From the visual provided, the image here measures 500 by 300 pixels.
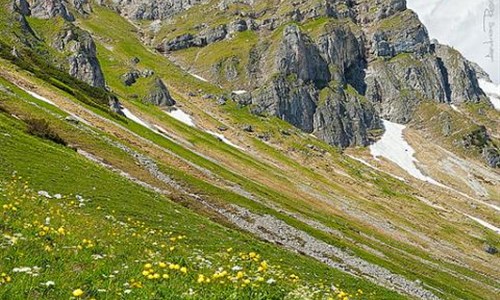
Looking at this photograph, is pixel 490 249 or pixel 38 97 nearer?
pixel 38 97

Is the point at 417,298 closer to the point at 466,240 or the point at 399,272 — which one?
the point at 399,272

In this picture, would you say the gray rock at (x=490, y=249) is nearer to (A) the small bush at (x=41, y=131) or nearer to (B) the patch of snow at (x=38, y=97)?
(B) the patch of snow at (x=38, y=97)

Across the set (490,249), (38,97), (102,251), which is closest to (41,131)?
(38,97)

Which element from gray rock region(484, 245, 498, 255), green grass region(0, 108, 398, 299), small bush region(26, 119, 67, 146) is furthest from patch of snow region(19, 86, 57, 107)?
gray rock region(484, 245, 498, 255)

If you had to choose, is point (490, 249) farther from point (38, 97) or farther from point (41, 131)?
point (41, 131)

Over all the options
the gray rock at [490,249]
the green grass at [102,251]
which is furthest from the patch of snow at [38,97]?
the gray rock at [490,249]

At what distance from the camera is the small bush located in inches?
2299

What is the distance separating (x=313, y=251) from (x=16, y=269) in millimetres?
48398

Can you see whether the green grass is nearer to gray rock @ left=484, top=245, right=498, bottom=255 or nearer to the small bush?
the small bush

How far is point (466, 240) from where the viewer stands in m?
159

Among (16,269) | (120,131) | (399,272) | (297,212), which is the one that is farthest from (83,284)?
(120,131)

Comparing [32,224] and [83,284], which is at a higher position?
[83,284]

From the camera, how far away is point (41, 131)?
59188 millimetres

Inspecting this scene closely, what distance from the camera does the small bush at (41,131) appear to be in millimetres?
58406
